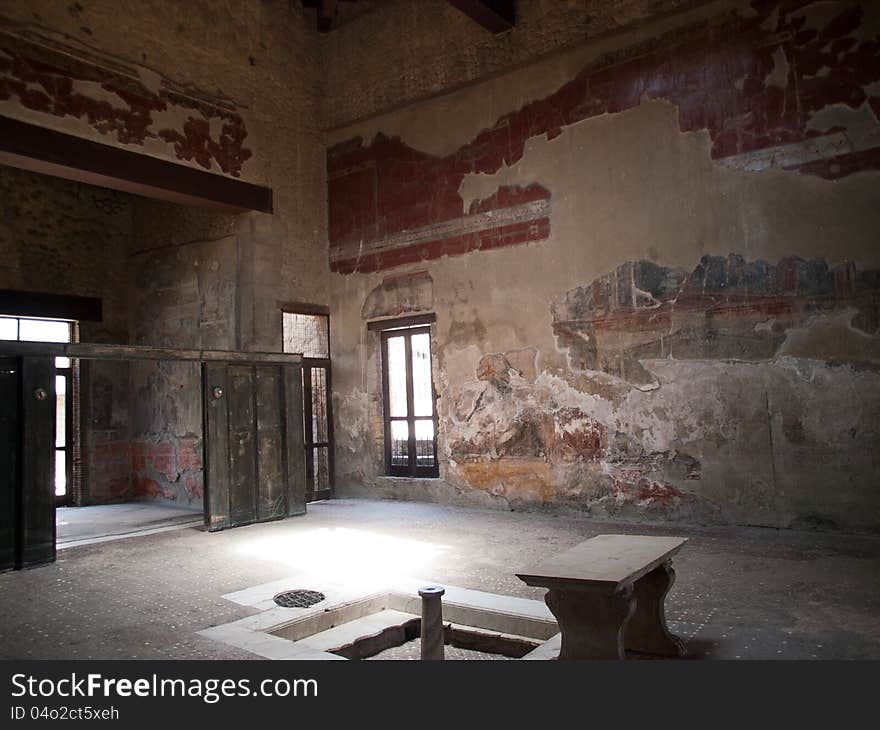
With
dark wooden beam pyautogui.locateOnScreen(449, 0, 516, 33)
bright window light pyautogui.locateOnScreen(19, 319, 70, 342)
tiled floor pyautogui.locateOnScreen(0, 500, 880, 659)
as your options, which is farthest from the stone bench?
bright window light pyautogui.locateOnScreen(19, 319, 70, 342)

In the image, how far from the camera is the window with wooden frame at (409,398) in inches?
343

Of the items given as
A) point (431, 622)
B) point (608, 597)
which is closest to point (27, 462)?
point (431, 622)

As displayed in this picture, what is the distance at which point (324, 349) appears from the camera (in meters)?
9.56

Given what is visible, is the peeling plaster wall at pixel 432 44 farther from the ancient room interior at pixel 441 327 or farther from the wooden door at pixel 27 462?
the wooden door at pixel 27 462

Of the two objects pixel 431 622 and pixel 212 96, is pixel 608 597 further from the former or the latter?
pixel 212 96

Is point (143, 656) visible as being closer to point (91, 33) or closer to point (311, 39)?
point (91, 33)

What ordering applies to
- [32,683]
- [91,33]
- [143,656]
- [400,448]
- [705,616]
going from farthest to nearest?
[400,448]
[91,33]
[705,616]
[143,656]
[32,683]

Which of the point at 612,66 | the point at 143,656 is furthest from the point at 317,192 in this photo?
the point at 143,656

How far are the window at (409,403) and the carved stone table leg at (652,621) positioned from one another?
5105 mm

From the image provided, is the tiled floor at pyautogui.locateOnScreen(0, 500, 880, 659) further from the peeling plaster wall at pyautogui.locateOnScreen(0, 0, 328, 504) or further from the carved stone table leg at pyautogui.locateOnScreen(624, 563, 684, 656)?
the peeling plaster wall at pyautogui.locateOnScreen(0, 0, 328, 504)

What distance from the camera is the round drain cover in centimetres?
452

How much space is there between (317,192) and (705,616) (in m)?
7.48

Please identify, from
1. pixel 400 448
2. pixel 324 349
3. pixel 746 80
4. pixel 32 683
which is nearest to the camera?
pixel 32 683

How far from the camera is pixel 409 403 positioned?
888 centimetres
